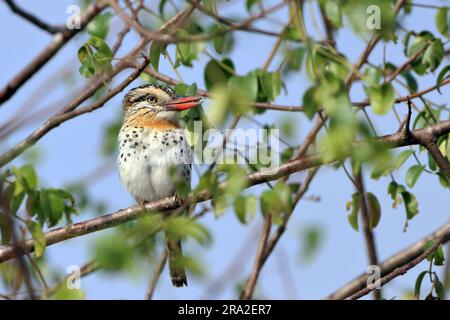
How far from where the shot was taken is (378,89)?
137 inches

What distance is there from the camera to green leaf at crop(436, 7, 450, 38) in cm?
510

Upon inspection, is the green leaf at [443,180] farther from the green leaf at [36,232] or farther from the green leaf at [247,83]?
the green leaf at [36,232]

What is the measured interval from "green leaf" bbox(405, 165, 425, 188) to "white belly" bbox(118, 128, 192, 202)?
187 cm

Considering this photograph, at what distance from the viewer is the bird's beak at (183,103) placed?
532 cm

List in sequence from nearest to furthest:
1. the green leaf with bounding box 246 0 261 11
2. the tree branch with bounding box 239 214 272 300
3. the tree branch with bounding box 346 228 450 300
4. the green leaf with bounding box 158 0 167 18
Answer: the green leaf with bounding box 246 0 261 11
the tree branch with bounding box 346 228 450 300
the green leaf with bounding box 158 0 167 18
the tree branch with bounding box 239 214 272 300

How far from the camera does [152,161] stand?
6.13m

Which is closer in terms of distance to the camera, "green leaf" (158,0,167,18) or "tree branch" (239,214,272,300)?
"green leaf" (158,0,167,18)

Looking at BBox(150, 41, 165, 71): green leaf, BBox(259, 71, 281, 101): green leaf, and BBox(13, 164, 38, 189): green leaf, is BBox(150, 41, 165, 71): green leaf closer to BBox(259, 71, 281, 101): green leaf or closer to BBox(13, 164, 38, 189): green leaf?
BBox(259, 71, 281, 101): green leaf

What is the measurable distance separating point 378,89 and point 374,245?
2979mm

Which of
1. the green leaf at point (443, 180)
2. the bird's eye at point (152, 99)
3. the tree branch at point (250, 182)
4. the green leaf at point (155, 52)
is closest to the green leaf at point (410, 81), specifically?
the green leaf at point (443, 180)

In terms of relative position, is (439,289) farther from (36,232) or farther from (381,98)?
(36,232)

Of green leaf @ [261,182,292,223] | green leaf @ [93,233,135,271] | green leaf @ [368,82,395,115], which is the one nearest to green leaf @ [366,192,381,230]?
green leaf @ [261,182,292,223]
